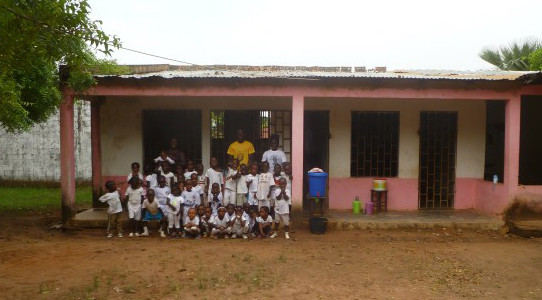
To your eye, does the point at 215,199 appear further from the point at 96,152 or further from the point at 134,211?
the point at 96,152

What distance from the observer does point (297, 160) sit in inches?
330

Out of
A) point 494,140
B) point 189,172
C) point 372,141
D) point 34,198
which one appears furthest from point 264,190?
point 34,198

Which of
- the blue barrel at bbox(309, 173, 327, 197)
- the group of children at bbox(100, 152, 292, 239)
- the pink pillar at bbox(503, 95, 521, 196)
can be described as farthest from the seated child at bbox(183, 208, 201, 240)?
the pink pillar at bbox(503, 95, 521, 196)

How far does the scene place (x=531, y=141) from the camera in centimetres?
905

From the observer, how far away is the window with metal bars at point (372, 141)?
977cm

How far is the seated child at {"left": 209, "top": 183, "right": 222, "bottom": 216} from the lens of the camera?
7980 mm

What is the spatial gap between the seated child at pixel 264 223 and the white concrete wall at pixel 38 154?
8797 millimetres

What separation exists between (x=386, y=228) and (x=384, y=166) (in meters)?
1.70

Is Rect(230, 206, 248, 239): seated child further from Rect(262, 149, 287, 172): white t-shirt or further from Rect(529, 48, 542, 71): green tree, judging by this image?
Rect(529, 48, 542, 71): green tree

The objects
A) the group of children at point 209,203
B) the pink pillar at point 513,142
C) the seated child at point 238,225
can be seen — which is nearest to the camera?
the seated child at point 238,225

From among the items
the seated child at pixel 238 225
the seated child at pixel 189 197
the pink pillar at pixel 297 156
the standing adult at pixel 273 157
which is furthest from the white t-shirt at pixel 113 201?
the pink pillar at pixel 297 156

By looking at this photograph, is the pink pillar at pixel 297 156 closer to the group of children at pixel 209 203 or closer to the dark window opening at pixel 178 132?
the group of children at pixel 209 203

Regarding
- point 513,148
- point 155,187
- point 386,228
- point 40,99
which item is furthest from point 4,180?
point 513,148

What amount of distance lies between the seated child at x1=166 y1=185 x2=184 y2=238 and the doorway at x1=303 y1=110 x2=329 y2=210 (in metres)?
3.02
